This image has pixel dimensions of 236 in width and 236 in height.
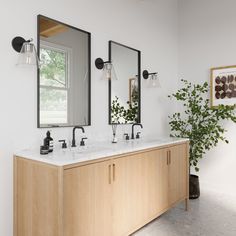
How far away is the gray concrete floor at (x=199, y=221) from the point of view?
235cm

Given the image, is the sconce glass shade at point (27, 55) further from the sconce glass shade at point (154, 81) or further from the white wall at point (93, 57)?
the sconce glass shade at point (154, 81)

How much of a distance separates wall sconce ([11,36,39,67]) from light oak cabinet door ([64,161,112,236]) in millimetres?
930

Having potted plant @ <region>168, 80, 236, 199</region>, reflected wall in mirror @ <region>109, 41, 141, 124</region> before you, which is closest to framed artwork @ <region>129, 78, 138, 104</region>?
reflected wall in mirror @ <region>109, 41, 141, 124</region>

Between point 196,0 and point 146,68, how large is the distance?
1.51 metres

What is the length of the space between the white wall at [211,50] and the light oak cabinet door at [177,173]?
Result: 3.13 ft

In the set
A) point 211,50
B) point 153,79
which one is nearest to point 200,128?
point 153,79

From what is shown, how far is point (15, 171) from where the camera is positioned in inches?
74.2

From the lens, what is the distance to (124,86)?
9.70ft

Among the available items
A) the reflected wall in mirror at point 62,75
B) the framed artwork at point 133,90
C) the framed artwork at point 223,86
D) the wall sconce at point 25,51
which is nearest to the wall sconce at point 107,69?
the reflected wall in mirror at point 62,75

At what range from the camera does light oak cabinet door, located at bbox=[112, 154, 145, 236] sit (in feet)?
6.49

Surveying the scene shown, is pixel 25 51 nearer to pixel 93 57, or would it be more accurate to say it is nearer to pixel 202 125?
pixel 93 57

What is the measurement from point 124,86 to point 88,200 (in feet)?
5.23

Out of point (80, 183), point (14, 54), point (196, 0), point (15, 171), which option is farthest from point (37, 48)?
point (196, 0)

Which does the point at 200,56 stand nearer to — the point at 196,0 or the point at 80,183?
the point at 196,0
